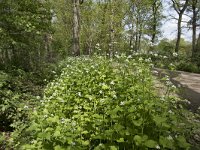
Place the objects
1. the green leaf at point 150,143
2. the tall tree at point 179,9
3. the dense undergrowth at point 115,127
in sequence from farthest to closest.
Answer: the tall tree at point 179,9 → the dense undergrowth at point 115,127 → the green leaf at point 150,143

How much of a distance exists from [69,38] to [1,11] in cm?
3294

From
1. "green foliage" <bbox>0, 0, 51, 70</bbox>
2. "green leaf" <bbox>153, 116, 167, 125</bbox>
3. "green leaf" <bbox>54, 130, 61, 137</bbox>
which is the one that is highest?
"green foliage" <bbox>0, 0, 51, 70</bbox>

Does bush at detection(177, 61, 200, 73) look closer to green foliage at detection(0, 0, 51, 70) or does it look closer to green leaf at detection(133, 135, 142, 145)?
green foliage at detection(0, 0, 51, 70)

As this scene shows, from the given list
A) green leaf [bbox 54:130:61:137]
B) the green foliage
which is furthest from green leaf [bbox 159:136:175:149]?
the green foliage

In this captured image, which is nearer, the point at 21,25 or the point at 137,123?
the point at 137,123

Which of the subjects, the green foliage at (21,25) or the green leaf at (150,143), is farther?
the green foliage at (21,25)

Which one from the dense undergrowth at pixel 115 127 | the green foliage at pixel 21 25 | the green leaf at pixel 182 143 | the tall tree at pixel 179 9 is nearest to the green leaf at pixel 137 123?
the dense undergrowth at pixel 115 127

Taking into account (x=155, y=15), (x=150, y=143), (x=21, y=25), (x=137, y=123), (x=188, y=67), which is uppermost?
(x=155, y=15)

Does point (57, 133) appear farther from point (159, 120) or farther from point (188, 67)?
point (188, 67)

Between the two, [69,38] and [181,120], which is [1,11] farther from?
[69,38]

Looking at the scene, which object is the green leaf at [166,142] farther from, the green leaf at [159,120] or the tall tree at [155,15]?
the tall tree at [155,15]

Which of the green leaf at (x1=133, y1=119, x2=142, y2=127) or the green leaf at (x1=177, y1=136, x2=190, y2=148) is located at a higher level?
the green leaf at (x1=133, y1=119, x2=142, y2=127)

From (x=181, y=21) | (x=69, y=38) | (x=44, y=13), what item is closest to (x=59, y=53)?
(x=69, y=38)

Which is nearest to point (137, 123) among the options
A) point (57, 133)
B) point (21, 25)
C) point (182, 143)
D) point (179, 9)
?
point (182, 143)
